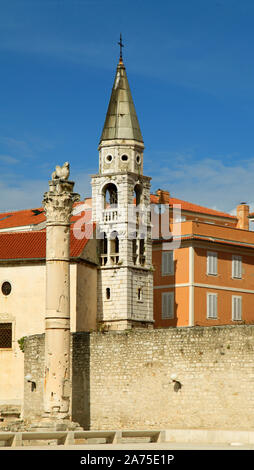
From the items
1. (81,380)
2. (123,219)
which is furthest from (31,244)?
(81,380)

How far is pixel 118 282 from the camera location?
56719mm

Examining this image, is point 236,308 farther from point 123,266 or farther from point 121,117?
point 121,117

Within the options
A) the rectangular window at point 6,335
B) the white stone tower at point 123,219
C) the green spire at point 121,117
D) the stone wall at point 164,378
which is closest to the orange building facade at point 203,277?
the white stone tower at point 123,219

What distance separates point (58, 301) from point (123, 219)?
19253 millimetres

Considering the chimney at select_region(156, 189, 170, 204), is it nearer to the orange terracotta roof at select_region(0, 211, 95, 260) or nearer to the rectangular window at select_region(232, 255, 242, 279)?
the rectangular window at select_region(232, 255, 242, 279)

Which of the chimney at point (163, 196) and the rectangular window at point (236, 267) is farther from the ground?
the chimney at point (163, 196)

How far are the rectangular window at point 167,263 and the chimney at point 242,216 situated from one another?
13.2m

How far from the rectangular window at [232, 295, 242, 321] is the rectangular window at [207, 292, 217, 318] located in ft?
5.52

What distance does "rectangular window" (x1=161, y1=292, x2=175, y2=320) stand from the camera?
62.2 meters

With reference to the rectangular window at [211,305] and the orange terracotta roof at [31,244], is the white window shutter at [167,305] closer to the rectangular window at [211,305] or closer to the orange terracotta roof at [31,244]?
the rectangular window at [211,305]

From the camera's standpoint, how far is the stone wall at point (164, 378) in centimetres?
3681
